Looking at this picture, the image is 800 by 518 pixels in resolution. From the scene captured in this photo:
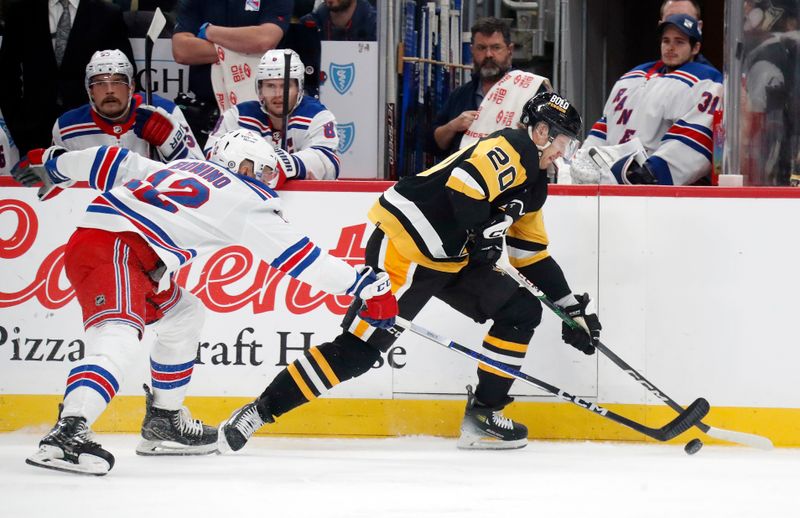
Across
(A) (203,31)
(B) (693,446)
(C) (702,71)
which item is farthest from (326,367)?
(C) (702,71)

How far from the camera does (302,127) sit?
16.8 feet

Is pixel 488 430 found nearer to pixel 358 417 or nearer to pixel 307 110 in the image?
pixel 358 417

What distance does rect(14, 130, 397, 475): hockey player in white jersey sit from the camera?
379cm

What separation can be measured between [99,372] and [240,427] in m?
0.68

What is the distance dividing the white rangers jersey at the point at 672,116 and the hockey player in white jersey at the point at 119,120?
1755 millimetres

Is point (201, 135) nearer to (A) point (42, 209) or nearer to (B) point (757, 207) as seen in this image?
(A) point (42, 209)

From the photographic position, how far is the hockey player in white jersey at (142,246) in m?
3.79

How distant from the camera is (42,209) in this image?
4.92m

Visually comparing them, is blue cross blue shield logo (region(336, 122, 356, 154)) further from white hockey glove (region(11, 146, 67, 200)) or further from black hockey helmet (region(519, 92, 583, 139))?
white hockey glove (region(11, 146, 67, 200))

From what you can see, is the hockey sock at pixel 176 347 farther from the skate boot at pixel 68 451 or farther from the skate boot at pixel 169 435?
the skate boot at pixel 68 451

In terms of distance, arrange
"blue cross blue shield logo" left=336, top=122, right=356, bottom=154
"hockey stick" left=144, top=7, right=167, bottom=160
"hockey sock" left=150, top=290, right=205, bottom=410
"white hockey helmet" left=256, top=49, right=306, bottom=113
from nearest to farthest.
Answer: "hockey sock" left=150, top=290, right=205, bottom=410, "white hockey helmet" left=256, top=49, right=306, bottom=113, "hockey stick" left=144, top=7, right=167, bottom=160, "blue cross blue shield logo" left=336, top=122, right=356, bottom=154

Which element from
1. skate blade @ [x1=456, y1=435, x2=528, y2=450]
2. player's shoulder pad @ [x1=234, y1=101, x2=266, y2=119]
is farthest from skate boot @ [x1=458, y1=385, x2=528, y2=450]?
player's shoulder pad @ [x1=234, y1=101, x2=266, y2=119]

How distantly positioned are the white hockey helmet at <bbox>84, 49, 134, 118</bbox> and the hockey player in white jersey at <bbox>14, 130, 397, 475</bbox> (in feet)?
3.27

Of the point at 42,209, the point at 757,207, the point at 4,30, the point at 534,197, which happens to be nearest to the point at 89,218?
the point at 42,209
